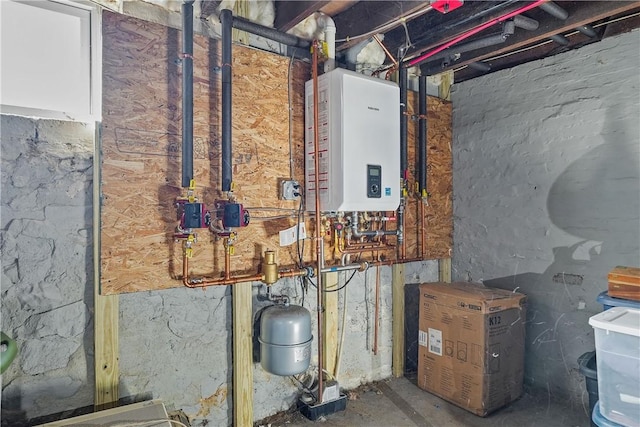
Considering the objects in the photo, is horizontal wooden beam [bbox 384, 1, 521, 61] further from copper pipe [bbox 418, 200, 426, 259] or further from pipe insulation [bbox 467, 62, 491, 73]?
copper pipe [bbox 418, 200, 426, 259]

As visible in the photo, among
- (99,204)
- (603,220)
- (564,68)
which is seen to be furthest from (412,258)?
(99,204)

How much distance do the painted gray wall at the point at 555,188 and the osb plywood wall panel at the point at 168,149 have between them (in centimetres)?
144

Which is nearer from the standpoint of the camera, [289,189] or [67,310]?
[67,310]

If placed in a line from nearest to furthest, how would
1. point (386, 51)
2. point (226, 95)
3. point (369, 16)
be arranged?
point (226, 95)
point (369, 16)
point (386, 51)

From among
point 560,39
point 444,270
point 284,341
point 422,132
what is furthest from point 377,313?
point 560,39

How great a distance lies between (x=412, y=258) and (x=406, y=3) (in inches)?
60.5

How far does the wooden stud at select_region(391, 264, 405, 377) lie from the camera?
2.57m

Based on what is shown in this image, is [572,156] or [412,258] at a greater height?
[572,156]

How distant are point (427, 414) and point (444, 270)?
104cm

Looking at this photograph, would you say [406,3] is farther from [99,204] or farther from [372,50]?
[99,204]

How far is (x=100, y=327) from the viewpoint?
61.2 inches

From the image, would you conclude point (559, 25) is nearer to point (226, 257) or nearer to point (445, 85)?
point (445, 85)

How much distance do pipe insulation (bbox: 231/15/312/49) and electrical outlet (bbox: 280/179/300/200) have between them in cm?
73

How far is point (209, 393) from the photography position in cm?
185
